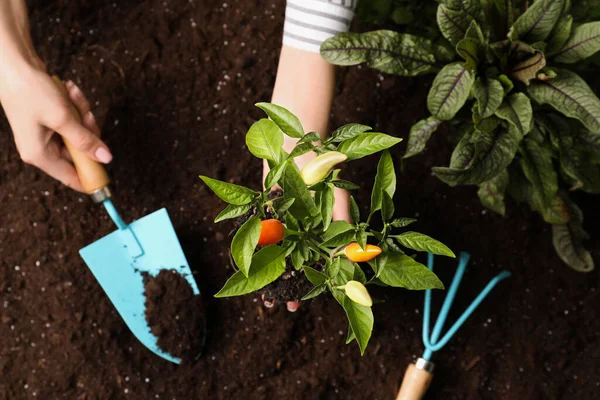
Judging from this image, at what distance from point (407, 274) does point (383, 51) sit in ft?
1.71

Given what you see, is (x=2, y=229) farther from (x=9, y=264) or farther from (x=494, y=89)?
(x=494, y=89)

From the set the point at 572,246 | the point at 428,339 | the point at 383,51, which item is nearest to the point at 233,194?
the point at 383,51

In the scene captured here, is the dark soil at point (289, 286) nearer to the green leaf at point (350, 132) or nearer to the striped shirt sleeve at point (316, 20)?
the green leaf at point (350, 132)

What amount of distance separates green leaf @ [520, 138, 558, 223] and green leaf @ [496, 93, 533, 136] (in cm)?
12

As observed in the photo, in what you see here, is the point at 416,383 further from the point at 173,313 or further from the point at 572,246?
the point at 173,313

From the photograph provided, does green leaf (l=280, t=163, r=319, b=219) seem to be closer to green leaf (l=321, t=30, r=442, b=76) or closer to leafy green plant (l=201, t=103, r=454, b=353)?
leafy green plant (l=201, t=103, r=454, b=353)

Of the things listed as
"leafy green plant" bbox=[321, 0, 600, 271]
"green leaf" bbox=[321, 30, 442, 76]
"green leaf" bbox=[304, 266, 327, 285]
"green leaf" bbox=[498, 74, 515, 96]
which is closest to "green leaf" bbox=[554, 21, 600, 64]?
"leafy green plant" bbox=[321, 0, 600, 271]

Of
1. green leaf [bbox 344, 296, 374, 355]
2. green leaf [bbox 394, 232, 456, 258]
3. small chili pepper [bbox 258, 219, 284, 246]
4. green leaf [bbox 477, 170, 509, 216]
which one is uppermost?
green leaf [bbox 394, 232, 456, 258]

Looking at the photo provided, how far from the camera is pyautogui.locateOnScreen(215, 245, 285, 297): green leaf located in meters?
0.78

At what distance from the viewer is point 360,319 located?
0.78 metres

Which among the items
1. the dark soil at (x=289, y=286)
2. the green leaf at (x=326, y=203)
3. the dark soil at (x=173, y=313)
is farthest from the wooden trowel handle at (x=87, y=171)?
the green leaf at (x=326, y=203)

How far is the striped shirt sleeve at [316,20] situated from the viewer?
1137 mm

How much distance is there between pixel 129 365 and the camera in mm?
1534

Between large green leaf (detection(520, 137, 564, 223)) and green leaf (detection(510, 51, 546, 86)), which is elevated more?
green leaf (detection(510, 51, 546, 86))
